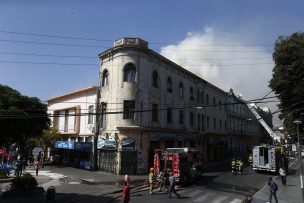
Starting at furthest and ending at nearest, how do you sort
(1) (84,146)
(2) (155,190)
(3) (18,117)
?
(1) (84,146) → (2) (155,190) → (3) (18,117)

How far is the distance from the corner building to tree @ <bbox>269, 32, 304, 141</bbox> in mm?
8502

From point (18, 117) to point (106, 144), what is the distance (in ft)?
48.9

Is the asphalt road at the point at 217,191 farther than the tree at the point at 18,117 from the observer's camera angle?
Yes

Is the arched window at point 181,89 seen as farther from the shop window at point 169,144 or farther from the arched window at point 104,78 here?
the arched window at point 104,78

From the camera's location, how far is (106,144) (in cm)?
3166

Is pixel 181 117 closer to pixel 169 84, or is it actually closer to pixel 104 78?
pixel 169 84

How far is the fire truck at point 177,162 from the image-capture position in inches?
982

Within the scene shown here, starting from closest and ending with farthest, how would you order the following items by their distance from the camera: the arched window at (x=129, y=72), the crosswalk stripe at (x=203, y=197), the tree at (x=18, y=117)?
the tree at (x=18, y=117) → the crosswalk stripe at (x=203, y=197) → the arched window at (x=129, y=72)

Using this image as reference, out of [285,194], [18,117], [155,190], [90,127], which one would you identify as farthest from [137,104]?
[18,117]

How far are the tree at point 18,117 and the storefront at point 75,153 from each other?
13.6 metres

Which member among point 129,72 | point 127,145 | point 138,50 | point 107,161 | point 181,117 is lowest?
point 107,161

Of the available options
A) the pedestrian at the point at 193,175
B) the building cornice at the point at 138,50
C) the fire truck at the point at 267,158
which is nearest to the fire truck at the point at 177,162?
the pedestrian at the point at 193,175

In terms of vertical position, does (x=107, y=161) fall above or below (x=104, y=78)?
below

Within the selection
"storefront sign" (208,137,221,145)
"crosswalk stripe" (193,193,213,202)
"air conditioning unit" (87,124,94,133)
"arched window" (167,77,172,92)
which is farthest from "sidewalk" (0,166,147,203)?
"storefront sign" (208,137,221,145)
